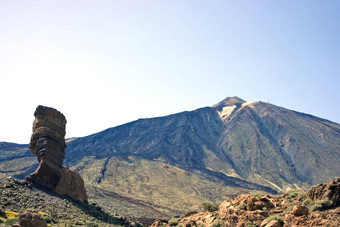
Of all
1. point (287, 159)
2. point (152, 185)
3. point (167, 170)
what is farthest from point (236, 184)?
point (287, 159)

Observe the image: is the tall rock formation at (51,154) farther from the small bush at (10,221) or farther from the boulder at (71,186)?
the small bush at (10,221)

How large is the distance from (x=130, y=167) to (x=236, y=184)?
47265mm

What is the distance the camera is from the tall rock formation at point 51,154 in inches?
1449

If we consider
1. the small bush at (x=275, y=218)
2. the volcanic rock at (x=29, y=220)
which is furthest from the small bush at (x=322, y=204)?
the volcanic rock at (x=29, y=220)

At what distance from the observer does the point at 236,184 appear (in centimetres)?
13262

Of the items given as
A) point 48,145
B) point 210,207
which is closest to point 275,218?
point 210,207

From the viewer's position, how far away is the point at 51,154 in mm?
38344

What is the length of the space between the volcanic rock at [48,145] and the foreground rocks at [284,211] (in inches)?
821

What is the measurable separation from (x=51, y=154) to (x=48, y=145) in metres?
1.22

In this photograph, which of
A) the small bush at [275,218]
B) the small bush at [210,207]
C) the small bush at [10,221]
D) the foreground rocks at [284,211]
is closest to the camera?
the foreground rocks at [284,211]

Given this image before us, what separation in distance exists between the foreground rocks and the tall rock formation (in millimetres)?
20523

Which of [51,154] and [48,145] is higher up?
[48,145]

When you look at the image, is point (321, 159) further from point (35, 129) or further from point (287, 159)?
point (35, 129)

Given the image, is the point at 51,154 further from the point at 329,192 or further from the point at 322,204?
the point at 329,192
